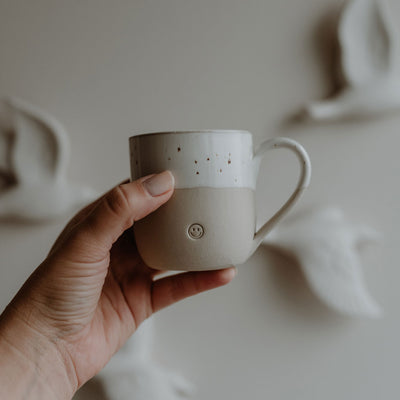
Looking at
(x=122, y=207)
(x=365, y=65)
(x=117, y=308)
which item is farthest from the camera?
(x=365, y=65)

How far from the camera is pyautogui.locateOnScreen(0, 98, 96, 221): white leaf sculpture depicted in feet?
3.36

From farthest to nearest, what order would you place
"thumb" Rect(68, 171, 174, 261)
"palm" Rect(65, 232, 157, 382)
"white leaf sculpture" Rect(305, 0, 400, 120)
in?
"white leaf sculpture" Rect(305, 0, 400, 120)
"palm" Rect(65, 232, 157, 382)
"thumb" Rect(68, 171, 174, 261)

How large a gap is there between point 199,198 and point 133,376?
54 centimetres

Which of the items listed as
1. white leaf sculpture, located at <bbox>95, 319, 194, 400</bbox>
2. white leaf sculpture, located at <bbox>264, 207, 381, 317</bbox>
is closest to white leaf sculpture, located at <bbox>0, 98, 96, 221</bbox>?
white leaf sculpture, located at <bbox>95, 319, 194, 400</bbox>

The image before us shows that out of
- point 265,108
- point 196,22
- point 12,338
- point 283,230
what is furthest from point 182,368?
point 196,22

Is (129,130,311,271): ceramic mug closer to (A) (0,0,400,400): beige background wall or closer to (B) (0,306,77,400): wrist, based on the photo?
(B) (0,306,77,400): wrist

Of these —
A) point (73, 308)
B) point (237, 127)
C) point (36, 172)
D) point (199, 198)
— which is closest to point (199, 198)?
point (199, 198)

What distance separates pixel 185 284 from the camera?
2.94 ft

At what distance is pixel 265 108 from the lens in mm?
1031

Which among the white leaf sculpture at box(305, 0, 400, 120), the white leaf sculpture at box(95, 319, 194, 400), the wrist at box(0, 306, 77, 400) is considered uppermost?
the white leaf sculpture at box(305, 0, 400, 120)

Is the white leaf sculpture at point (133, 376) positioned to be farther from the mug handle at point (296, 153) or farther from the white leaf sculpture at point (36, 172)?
the mug handle at point (296, 153)

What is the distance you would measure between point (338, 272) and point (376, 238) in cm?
11

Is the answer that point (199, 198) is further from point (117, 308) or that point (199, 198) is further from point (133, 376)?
point (133, 376)

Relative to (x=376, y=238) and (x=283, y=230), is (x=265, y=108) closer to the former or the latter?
(x=283, y=230)
